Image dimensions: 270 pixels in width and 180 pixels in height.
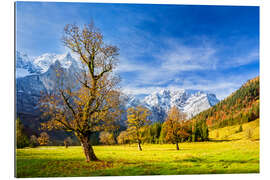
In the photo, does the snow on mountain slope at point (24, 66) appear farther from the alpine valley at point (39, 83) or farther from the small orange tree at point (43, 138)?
the small orange tree at point (43, 138)

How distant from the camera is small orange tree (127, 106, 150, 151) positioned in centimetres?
877

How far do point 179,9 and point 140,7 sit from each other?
1494 mm

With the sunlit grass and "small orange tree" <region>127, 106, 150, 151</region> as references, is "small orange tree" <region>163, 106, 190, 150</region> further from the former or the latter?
the sunlit grass

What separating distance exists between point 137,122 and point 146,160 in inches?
68.9

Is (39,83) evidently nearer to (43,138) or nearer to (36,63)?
(36,63)

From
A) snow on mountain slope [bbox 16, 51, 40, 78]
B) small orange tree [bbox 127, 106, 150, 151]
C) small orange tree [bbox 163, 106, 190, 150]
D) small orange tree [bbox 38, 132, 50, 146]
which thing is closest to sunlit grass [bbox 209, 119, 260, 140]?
small orange tree [bbox 163, 106, 190, 150]

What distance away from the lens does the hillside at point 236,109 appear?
820 cm

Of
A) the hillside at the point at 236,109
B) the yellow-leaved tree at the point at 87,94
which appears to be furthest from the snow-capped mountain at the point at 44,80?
the hillside at the point at 236,109

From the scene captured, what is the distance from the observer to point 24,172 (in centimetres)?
702

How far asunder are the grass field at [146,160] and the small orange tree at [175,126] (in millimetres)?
362

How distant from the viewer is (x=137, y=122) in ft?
29.8

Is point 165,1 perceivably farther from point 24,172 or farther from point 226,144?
point 24,172

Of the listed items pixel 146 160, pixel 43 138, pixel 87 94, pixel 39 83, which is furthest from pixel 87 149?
pixel 39 83

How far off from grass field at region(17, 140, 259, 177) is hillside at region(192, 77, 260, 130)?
865 millimetres
